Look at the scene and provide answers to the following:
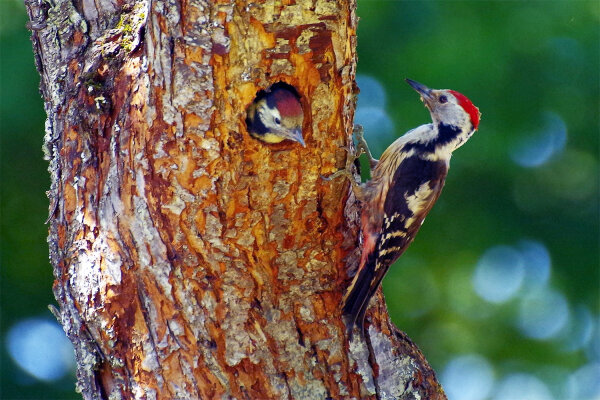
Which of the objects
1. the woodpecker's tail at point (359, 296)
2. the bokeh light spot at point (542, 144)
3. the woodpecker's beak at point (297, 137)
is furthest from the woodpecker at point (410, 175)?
the bokeh light spot at point (542, 144)

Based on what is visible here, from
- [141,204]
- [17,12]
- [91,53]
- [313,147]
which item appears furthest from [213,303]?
Result: [17,12]

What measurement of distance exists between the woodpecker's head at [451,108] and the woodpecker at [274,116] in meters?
1.45

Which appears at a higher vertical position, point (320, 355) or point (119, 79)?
point (119, 79)

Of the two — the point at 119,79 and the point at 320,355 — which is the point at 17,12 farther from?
the point at 320,355

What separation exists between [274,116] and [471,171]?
268cm

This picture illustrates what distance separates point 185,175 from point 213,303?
0.52m

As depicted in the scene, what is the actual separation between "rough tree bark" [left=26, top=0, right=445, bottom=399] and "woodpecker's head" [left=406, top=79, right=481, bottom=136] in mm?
1302

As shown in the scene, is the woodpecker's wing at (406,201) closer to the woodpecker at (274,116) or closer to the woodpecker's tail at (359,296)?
the woodpecker's tail at (359,296)

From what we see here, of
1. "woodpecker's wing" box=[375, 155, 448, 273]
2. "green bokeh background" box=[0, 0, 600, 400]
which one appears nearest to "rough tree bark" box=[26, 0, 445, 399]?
"woodpecker's wing" box=[375, 155, 448, 273]

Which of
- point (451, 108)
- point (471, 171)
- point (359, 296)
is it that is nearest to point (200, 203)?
point (359, 296)

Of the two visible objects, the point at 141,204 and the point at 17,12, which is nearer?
the point at 141,204

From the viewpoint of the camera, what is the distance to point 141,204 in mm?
2812

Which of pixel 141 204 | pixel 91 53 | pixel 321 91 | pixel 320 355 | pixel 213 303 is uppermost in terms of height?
pixel 91 53

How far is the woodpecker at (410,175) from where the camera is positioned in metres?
3.69
